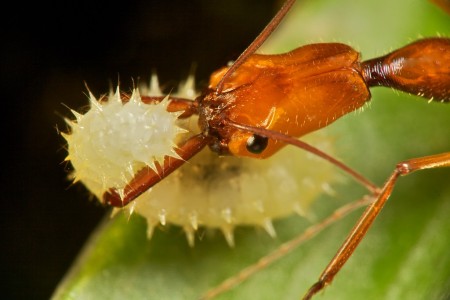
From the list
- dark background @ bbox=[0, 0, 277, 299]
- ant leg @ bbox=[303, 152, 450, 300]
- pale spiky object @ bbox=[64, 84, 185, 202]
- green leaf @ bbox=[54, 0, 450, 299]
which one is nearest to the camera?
pale spiky object @ bbox=[64, 84, 185, 202]

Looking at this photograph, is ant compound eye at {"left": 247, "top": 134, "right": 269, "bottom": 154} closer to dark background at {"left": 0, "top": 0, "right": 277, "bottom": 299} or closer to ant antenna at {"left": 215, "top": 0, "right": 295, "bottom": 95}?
ant antenna at {"left": 215, "top": 0, "right": 295, "bottom": 95}

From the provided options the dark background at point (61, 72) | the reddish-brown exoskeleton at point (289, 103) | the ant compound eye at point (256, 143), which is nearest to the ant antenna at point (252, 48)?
the reddish-brown exoskeleton at point (289, 103)

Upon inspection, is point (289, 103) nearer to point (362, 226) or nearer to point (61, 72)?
point (362, 226)

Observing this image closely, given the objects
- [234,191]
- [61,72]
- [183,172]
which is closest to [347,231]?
[234,191]

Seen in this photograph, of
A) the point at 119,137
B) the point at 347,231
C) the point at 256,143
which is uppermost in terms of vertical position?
the point at 119,137

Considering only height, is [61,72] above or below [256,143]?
above

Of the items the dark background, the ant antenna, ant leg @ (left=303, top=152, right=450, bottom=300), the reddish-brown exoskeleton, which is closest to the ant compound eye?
the reddish-brown exoskeleton
